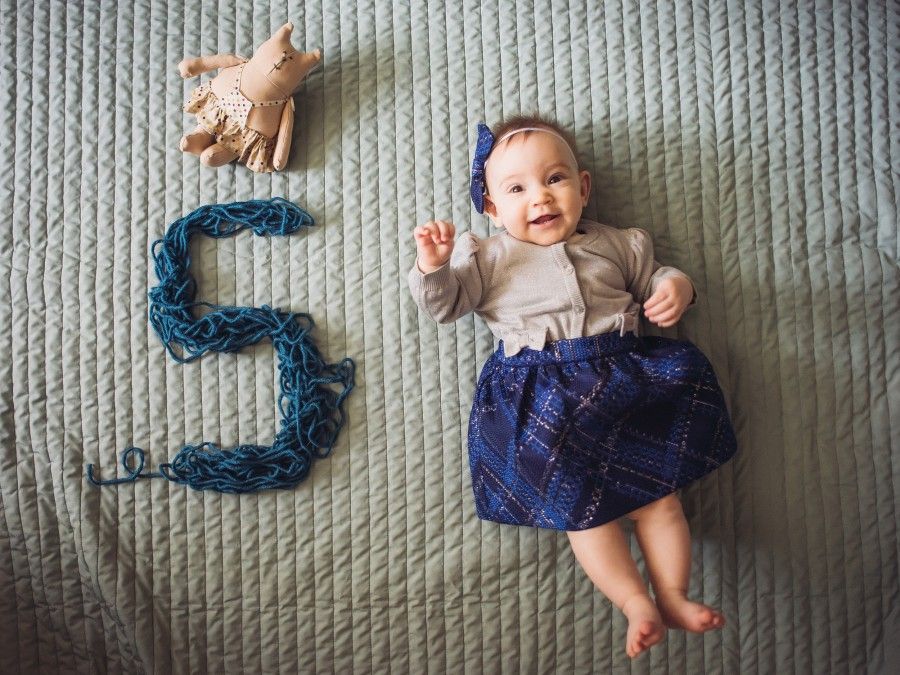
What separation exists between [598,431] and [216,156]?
74 cm

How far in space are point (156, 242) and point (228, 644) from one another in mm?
669

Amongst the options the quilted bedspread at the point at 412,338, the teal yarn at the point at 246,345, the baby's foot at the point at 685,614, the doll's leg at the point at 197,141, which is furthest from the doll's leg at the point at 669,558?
the doll's leg at the point at 197,141

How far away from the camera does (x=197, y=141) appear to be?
3.21 ft

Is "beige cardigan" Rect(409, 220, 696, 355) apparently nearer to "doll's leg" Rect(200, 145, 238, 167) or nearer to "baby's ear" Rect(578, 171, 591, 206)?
"baby's ear" Rect(578, 171, 591, 206)

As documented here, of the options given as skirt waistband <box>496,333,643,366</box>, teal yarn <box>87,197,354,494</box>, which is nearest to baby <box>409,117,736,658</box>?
skirt waistband <box>496,333,643,366</box>

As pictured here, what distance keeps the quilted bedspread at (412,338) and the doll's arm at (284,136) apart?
1.5 inches

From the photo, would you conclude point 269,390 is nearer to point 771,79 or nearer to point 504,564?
point 504,564

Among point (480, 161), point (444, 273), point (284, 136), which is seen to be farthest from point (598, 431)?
point (284, 136)

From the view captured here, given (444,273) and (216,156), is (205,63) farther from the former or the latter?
(444,273)

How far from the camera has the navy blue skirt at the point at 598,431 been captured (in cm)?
84

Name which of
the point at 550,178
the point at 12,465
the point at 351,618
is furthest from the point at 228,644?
the point at 550,178

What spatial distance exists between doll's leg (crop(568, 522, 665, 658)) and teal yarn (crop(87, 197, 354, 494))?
1.42 ft

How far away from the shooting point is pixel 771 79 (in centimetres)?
101

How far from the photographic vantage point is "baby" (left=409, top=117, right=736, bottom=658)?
0.83 meters
